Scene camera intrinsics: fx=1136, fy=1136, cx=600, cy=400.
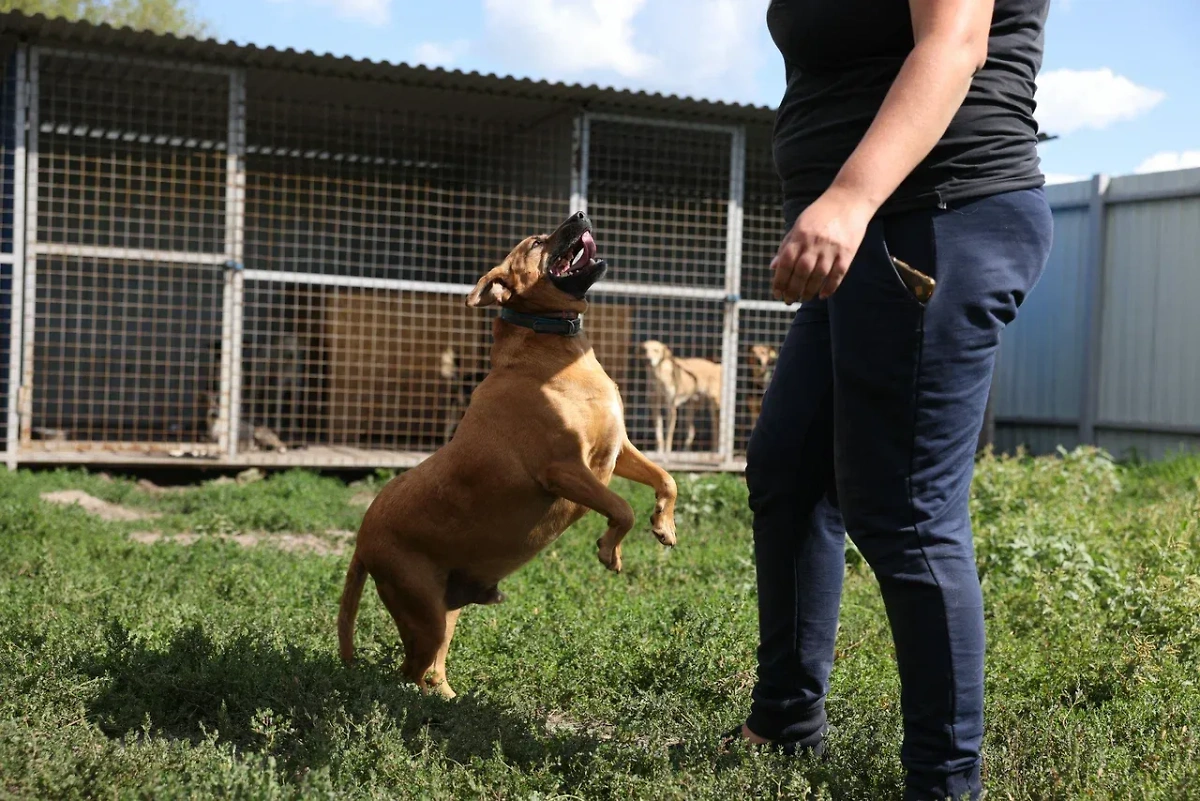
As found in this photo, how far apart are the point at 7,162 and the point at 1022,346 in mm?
10722

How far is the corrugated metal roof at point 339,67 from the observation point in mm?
7770

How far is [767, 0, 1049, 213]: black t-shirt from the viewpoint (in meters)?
2.04

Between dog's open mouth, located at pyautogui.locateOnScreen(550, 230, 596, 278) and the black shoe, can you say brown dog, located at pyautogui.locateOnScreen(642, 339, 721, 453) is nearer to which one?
dog's open mouth, located at pyautogui.locateOnScreen(550, 230, 596, 278)

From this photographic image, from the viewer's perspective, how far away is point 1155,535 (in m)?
5.16

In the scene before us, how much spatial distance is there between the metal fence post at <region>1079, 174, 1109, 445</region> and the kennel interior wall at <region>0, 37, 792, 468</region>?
315 cm

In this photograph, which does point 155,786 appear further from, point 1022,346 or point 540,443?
point 1022,346

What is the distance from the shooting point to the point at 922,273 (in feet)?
6.56

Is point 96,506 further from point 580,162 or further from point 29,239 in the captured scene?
point 580,162

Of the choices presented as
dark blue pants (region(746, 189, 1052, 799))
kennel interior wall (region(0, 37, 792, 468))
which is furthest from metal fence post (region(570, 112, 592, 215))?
dark blue pants (region(746, 189, 1052, 799))

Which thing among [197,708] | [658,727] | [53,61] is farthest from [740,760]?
[53,61]

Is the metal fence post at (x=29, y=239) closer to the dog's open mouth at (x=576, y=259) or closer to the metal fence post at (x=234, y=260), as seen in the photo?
the metal fence post at (x=234, y=260)

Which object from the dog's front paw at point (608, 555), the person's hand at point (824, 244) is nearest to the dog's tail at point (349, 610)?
the dog's front paw at point (608, 555)

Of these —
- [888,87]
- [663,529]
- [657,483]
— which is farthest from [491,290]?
[888,87]

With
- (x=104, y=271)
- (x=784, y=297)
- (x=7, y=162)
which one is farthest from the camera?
(x=104, y=271)
